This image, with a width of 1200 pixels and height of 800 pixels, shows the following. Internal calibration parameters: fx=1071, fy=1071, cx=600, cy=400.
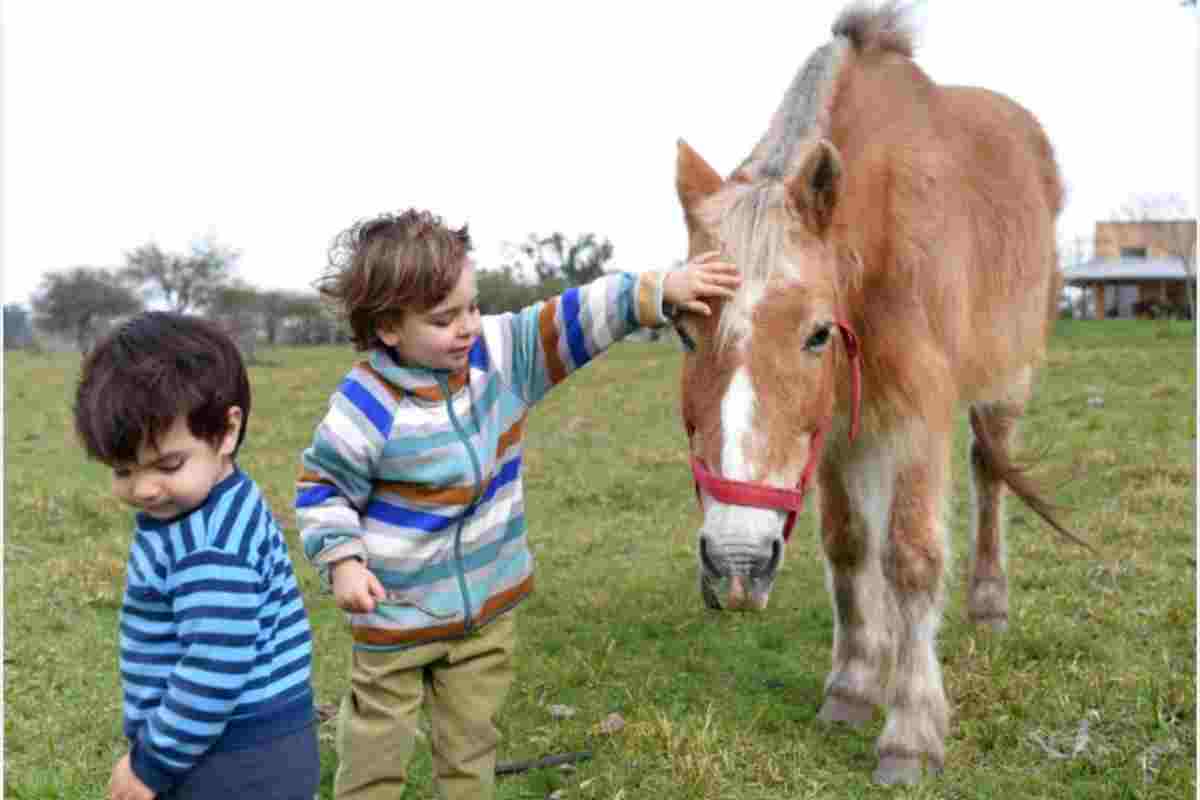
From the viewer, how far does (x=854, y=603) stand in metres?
4.11

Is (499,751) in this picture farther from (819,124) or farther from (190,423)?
(819,124)

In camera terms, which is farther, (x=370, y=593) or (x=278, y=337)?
(x=278, y=337)

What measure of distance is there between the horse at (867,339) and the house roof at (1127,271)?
42.8m

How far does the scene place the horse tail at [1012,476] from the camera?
15.9 feet

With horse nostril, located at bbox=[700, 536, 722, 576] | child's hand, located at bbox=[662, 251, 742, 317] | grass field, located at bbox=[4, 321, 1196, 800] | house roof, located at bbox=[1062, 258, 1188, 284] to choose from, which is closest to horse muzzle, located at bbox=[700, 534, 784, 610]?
horse nostril, located at bbox=[700, 536, 722, 576]

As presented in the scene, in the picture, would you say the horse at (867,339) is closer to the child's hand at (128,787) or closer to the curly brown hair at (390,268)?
the curly brown hair at (390,268)

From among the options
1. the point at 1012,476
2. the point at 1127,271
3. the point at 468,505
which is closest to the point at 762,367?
the point at 468,505

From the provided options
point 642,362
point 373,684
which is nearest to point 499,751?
point 373,684

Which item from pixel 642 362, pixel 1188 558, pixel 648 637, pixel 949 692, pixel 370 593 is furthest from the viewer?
pixel 642 362

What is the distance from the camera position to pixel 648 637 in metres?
4.89

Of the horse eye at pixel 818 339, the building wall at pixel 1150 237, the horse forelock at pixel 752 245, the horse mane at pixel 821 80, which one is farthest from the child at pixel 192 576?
the building wall at pixel 1150 237

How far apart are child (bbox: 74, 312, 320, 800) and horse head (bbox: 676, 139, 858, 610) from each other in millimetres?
1168

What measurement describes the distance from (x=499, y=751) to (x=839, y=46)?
2.78m

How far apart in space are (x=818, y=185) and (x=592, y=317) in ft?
2.54
